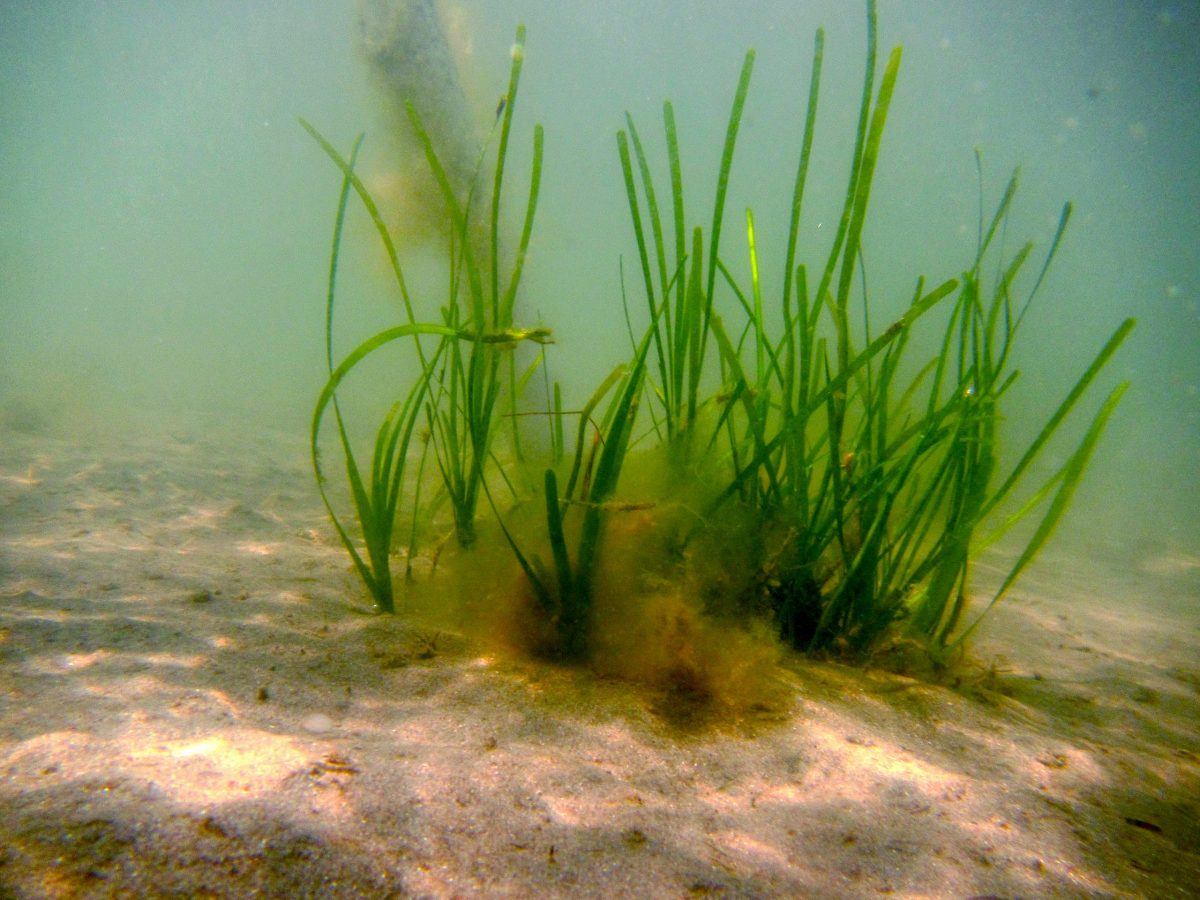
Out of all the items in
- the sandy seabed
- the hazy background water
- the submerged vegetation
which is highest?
the hazy background water

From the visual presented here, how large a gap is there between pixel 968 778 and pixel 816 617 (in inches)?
29.8

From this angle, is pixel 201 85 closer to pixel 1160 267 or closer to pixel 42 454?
pixel 42 454

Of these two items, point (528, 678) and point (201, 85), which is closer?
point (528, 678)

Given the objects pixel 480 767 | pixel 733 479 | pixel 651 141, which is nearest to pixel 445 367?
pixel 733 479

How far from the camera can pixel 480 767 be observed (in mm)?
1432

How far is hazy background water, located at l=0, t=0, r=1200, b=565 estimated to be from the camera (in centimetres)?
1608

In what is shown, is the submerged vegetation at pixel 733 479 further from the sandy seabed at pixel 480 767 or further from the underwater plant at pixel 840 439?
the sandy seabed at pixel 480 767

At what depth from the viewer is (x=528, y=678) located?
1.93m

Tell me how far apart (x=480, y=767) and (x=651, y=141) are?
76.7m

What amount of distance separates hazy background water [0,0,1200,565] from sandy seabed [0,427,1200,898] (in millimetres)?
2524

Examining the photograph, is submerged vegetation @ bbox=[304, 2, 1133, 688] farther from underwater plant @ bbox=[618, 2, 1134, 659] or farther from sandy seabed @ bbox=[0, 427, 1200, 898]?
sandy seabed @ bbox=[0, 427, 1200, 898]

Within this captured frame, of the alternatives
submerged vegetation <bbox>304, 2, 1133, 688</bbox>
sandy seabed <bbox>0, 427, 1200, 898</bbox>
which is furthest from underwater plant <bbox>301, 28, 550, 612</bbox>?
sandy seabed <bbox>0, 427, 1200, 898</bbox>

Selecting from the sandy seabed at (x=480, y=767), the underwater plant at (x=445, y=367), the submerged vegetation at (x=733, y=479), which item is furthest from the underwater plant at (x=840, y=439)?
the underwater plant at (x=445, y=367)

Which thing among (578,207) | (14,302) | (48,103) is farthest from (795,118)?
(14,302)
